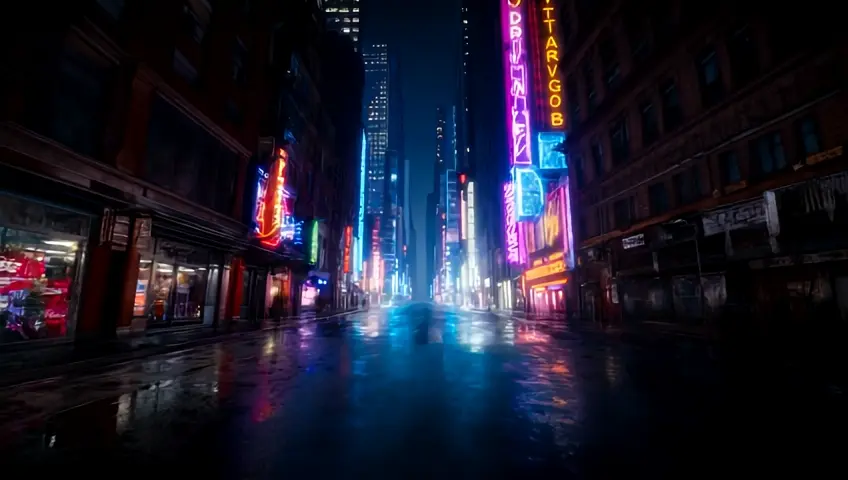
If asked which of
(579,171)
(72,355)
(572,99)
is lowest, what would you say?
(72,355)

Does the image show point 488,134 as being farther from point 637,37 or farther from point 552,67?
point 637,37

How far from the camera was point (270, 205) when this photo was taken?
1073 inches

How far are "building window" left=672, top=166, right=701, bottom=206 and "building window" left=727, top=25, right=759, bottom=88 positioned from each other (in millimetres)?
4250

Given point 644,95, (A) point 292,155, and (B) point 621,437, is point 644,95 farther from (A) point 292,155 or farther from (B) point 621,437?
(A) point 292,155

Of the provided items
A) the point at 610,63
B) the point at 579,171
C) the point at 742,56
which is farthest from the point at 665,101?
the point at 579,171

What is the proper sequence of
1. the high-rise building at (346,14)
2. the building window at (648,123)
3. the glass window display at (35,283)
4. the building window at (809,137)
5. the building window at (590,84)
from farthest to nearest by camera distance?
the high-rise building at (346,14) → the building window at (590,84) → the building window at (648,123) → the building window at (809,137) → the glass window display at (35,283)

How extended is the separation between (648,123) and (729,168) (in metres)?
7.14

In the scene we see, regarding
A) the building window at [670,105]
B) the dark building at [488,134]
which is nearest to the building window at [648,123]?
the building window at [670,105]

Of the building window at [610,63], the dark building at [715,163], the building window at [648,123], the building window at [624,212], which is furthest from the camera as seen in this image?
the building window at [610,63]

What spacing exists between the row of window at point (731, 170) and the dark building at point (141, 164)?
23.3 meters

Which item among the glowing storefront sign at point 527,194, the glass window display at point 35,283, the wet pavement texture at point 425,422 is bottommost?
the wet pavement texture at point 425,422

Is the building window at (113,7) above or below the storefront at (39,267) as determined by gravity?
above

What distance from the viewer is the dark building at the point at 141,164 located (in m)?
12.6

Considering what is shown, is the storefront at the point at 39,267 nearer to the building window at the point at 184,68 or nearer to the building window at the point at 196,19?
the building window at the point at 184,68
